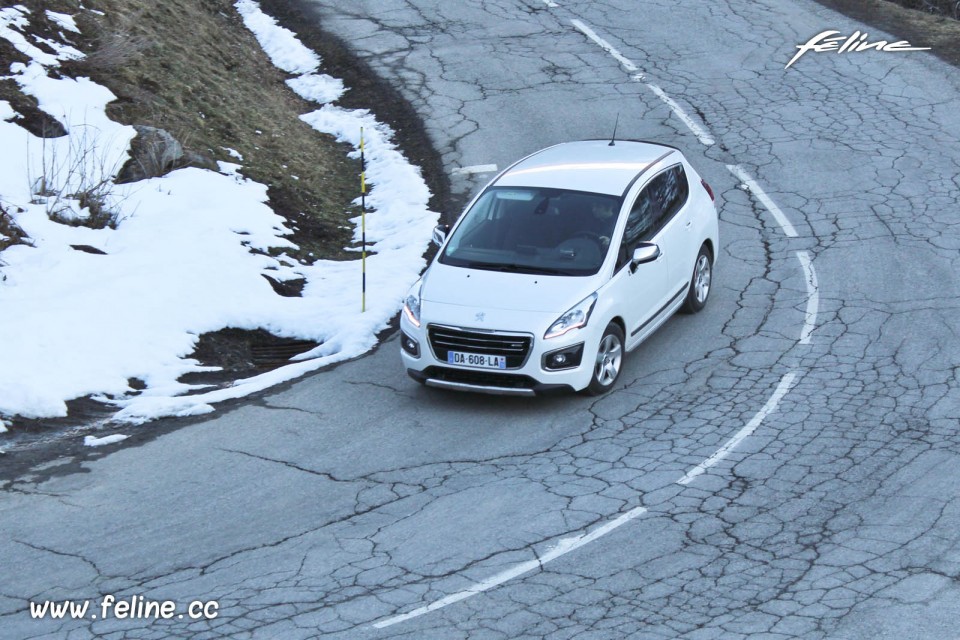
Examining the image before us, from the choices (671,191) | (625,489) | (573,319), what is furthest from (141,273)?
(625,489)

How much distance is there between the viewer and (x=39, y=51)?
1669 centimetres

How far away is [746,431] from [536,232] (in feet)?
9.61

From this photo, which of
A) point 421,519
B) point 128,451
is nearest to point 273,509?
point 421,519

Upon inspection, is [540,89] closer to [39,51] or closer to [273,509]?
[39,51]

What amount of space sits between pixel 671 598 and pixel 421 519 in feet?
7.21

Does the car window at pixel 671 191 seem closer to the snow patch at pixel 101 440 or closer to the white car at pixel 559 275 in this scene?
the white car at pixel 559 275

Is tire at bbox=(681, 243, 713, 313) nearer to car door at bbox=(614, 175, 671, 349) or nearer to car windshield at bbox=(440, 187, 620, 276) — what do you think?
car door at bbox=(614, 175, 671, 349)

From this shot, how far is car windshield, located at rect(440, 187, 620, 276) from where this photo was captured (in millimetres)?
11656

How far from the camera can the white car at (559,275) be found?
11.0 m

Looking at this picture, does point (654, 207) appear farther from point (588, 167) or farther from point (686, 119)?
point (686, 119)

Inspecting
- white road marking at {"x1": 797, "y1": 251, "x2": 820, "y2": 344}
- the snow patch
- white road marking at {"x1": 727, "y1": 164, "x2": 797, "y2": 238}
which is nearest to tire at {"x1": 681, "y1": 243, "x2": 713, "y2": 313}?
white road marking at {"x1": 797, "y1": 251, "x2": 820, "y2": 344}

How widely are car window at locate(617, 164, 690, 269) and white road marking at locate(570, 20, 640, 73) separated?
8.97 m

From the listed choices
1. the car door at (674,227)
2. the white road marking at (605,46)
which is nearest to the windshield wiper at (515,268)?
the car door at (674,227)

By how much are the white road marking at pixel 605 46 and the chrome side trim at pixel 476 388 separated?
473 inches
